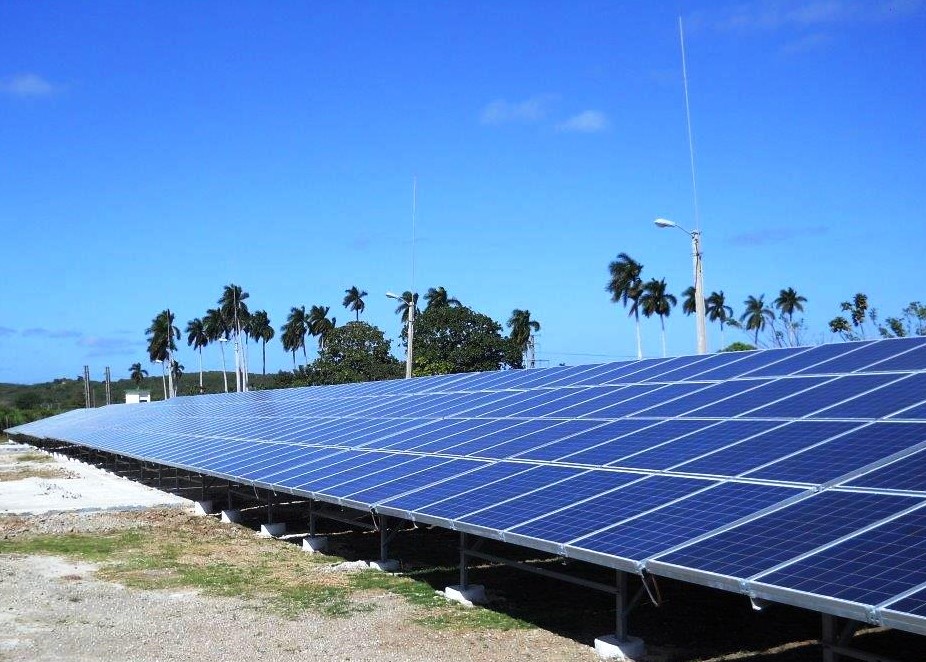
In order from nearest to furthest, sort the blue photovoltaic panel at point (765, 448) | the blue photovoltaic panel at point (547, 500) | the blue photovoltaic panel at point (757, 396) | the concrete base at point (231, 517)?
the blue photovoltaic panel at point (765, 448) < the blue photovoltaic panel at point (547, 500) < the blue photovoltaic panel at point (757, 396) < the concrete base at point (231, 517)

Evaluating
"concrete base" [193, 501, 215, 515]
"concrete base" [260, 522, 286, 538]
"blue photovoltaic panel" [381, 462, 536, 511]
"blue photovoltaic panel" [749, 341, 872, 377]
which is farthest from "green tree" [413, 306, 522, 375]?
"blue photovoltaic panel" [381, 462, 536, 511]

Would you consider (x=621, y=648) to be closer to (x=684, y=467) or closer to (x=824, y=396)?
(x=684, y=467)

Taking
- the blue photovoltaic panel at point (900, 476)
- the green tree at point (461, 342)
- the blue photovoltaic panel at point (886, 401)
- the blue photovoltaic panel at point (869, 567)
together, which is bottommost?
the blue photovoltaic panel at point (869, 567)

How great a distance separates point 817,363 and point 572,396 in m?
5.87

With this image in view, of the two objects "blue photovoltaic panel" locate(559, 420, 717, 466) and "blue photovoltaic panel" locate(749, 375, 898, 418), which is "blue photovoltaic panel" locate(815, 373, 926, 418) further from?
"blue photovoltaic panel" locate(559, 420, 717, 466)

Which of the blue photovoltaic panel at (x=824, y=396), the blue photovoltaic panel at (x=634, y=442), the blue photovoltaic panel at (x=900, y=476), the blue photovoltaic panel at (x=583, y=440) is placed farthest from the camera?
the blue photovoltaic panel at (x=583, y=440)

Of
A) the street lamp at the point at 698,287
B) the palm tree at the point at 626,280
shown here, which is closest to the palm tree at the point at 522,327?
the palm tree at the point at 626,280

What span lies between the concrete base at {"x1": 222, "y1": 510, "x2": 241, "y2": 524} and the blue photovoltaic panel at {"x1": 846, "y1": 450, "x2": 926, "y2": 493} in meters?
20.3

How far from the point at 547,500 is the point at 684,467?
200cm

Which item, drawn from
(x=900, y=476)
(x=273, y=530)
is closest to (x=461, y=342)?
(x=273, y=530)

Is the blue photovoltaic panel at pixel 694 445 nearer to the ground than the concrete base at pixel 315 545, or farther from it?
farther from it

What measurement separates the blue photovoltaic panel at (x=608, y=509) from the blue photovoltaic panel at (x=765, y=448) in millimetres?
465

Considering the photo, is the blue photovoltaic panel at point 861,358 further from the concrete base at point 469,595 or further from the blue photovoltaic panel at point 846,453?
the concrete base at point 469,595

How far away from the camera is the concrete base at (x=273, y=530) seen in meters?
24.5
